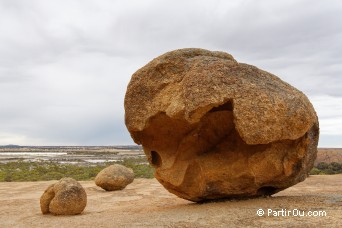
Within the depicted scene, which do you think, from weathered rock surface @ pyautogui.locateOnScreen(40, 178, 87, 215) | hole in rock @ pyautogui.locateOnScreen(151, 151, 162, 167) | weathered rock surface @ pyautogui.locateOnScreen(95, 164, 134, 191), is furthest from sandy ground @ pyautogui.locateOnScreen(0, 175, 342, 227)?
weathered rock surface @ pyautogui.locateOnScreen(95, 164, 134, 191)

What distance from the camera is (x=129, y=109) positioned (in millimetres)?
11500

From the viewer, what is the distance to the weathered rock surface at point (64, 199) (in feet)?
40.7

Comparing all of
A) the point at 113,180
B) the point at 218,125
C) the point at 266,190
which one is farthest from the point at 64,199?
the point at 113,180

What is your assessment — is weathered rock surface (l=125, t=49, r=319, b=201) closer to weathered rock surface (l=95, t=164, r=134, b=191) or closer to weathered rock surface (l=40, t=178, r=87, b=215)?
weathered rock surface (l=40, t=178, r=87, b=215)

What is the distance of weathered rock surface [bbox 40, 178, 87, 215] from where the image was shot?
12414mm

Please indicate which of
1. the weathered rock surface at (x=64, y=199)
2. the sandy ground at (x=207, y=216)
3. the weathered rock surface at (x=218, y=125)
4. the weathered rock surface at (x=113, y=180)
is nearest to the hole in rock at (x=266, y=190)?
the weathered rock surface at (x=218, y=125)

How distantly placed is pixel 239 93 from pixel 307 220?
3.25 m

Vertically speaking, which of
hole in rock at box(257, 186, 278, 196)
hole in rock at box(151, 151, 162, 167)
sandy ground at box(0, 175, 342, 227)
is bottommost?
sandy ground at box(0, 175, 342, 227)

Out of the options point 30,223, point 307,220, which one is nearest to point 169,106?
point 307,220

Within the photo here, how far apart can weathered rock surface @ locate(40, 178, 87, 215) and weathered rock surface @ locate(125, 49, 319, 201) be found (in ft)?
8.36

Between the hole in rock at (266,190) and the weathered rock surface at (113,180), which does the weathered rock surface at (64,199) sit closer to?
the hole in rock at (266,190)

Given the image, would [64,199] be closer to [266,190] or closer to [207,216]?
[207,216]

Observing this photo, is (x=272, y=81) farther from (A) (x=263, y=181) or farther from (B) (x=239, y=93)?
(A) (x=263, y=181)

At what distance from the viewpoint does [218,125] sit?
11.9 meters
